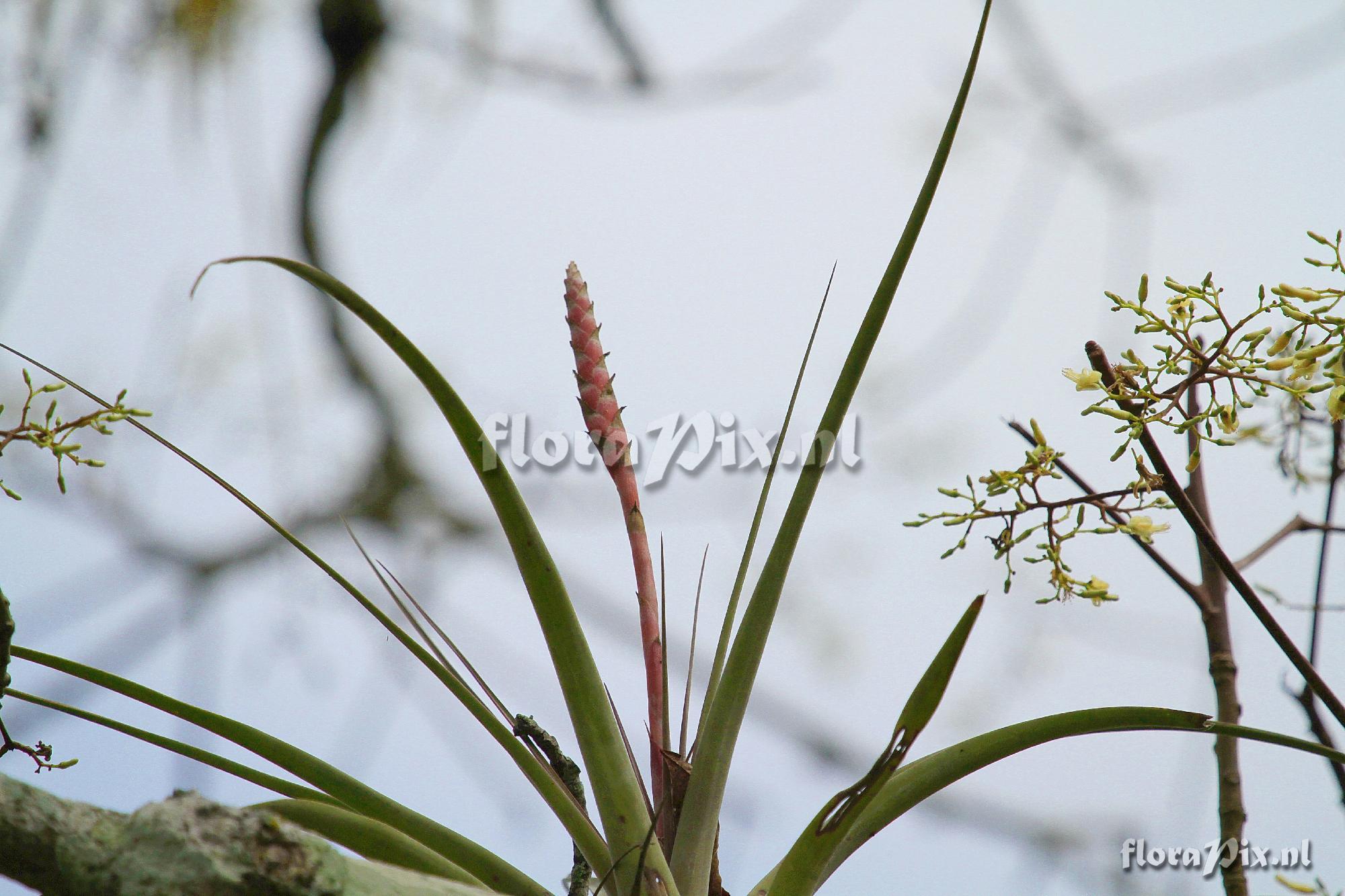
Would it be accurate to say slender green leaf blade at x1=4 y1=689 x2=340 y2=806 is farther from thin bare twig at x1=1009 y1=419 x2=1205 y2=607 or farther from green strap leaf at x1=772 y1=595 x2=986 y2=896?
thin bare twig at x1=1009 y1=419 x2=1205 y2=607

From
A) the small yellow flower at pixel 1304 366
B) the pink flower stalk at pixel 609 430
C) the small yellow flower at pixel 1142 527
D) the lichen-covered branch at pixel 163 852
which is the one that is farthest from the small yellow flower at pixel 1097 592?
Result: the lichen-covered branch at pixel 163 852

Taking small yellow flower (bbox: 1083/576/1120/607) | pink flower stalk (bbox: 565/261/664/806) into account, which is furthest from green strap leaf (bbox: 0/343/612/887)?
small yellow flower (bbox: 1083/576/1120/607)

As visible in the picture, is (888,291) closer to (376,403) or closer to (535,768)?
(535,768)

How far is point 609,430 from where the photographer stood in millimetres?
591

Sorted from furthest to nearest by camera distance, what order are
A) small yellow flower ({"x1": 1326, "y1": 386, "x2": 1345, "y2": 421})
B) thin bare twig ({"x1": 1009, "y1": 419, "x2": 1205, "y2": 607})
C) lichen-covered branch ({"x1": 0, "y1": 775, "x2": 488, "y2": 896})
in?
thin bare twig ({"x1": 1009, "y1": 419, "x2": 1205, "y2": 607})
small yellow flower ({"x1": 1326, "y1": 386, "x2": 1345, "y2": 421})
lichen-covered branch ({"x1": 0, "y1": 775, "x2": 488, "y2": 896})

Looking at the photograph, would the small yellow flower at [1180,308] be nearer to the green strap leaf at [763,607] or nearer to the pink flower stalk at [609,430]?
the green strap leaf at [763,607]

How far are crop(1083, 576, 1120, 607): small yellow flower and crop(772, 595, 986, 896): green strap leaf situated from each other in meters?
0.11

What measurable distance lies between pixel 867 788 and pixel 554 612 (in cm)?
17

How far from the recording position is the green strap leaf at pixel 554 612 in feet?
1.43

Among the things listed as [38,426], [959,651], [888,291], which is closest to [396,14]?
[38,426]

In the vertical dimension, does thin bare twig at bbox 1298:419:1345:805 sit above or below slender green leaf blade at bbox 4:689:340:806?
above

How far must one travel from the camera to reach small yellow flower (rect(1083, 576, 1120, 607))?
0.48 m

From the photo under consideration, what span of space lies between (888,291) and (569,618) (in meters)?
0.23

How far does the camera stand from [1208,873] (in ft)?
2.09
